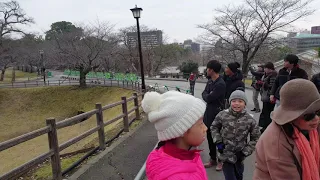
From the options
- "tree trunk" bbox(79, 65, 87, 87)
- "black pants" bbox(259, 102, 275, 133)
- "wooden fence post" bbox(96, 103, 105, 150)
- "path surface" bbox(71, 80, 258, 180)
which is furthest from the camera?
"tree trunk" bbox(79, 65, 87, 87)

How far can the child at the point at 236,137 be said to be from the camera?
3.08m

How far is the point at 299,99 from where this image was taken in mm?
1651

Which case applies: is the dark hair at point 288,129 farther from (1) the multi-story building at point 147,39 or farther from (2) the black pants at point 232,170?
(1) the multi-story building at point 147,39

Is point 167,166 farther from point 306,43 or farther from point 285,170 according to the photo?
point 306,43

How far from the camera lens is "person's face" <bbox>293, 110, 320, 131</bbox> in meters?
1.69

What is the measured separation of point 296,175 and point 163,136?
0.81 metres

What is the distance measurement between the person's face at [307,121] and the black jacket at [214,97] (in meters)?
2.41

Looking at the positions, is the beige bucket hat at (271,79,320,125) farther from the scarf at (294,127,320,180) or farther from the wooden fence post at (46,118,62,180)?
the wooden fence post at (46,118,62,180)

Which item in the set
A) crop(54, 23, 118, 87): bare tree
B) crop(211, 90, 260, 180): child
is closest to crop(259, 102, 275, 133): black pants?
crop(211, 90, 260, 180): child

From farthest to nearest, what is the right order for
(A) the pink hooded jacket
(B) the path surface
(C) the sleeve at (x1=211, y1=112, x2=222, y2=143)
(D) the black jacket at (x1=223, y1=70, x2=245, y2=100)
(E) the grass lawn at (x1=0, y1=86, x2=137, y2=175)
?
(E) the grass lawn at (x1=0, y1=86, x2=137, y2=175)
(D) the black jacket at (x1=223, y1=70, x2=245, y2=100)
(B) the path surface
(C) the sleeve at (x1=211, y1=112, x2=222, y2=143)
(A) the pink hooded jacket

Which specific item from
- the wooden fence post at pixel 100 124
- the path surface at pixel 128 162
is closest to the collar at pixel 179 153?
the path surface at pixel 128 162

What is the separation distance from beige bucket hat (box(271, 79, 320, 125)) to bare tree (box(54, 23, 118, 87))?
23.7 meters

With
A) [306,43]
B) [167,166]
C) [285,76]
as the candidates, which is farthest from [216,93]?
[306,43]

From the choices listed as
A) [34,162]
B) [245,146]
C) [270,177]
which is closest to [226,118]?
[245,146]
